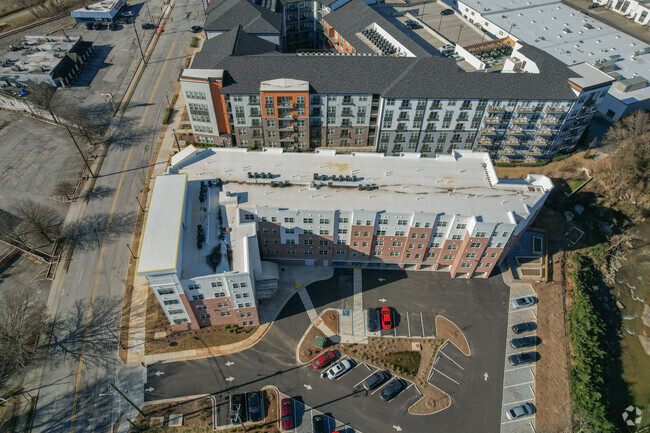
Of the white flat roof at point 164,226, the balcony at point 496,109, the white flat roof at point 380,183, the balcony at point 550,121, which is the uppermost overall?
the balcony at point 496,109

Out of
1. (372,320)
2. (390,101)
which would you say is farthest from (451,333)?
(390,101)

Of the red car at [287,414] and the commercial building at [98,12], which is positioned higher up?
the commercial building at [98,12]

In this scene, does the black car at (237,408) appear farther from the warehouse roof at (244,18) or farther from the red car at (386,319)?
the warehouse roof at (244,18)

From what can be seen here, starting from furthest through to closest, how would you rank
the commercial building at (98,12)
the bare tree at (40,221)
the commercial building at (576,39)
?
the commercial building at (98,12) → the commercial building at (576,39) → the bare tree at (40,221)

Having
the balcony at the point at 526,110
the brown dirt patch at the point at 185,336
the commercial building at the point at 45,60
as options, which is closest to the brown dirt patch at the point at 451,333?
the brown dirt patch at the point at 185,336

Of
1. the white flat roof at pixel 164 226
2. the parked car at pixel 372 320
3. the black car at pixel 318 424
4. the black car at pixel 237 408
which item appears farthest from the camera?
the parked car at pixel 372 320

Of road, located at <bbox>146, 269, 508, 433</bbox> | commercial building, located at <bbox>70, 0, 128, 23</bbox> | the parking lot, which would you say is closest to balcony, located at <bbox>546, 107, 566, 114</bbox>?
road, located at <bbox>146, 269, 508, 433</bbox>

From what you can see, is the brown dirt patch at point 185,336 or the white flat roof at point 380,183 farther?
the white flat roof at point 380,183
